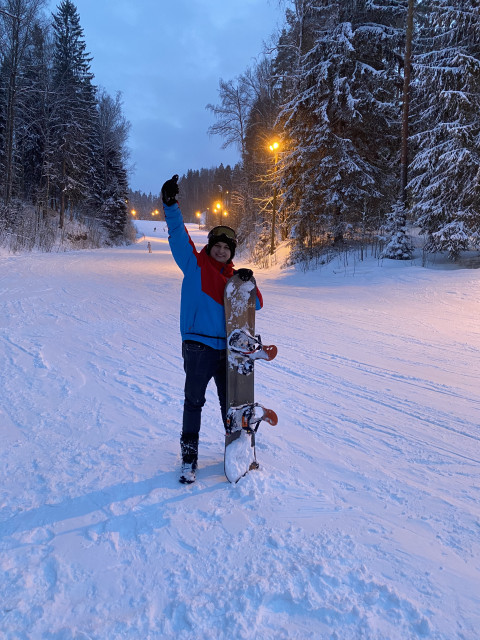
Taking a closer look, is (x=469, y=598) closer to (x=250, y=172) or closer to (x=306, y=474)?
(x=306, y=474)

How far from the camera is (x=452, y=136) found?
1191cm

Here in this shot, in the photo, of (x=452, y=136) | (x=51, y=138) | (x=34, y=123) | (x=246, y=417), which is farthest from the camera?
(x=51, y=138)

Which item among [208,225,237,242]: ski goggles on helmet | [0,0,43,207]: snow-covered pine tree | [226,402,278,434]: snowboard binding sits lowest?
[226,402,278,434]: snowboard binding

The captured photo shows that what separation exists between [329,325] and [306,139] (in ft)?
38.0

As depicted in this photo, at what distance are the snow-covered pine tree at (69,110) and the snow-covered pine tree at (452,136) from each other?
75.7 feet

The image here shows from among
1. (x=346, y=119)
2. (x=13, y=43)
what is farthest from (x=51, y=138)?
(x=346, y=119)

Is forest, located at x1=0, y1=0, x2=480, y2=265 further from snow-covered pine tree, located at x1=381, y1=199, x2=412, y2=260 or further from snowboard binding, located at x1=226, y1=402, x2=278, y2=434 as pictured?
snowboard binding, located at x1=226, y1=402, x2=278, y2=434

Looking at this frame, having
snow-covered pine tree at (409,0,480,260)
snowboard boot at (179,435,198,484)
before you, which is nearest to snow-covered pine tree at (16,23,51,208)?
snow-covered pine tree at (409,0,480,260)

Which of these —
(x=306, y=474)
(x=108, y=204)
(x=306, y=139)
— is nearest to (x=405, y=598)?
(x=306, y=474)

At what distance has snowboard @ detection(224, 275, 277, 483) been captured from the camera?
2.45m

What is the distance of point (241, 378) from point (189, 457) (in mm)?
667

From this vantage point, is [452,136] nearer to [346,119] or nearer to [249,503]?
[346,119]

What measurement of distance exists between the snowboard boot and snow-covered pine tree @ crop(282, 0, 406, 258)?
13002 mm

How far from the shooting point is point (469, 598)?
164 cm
